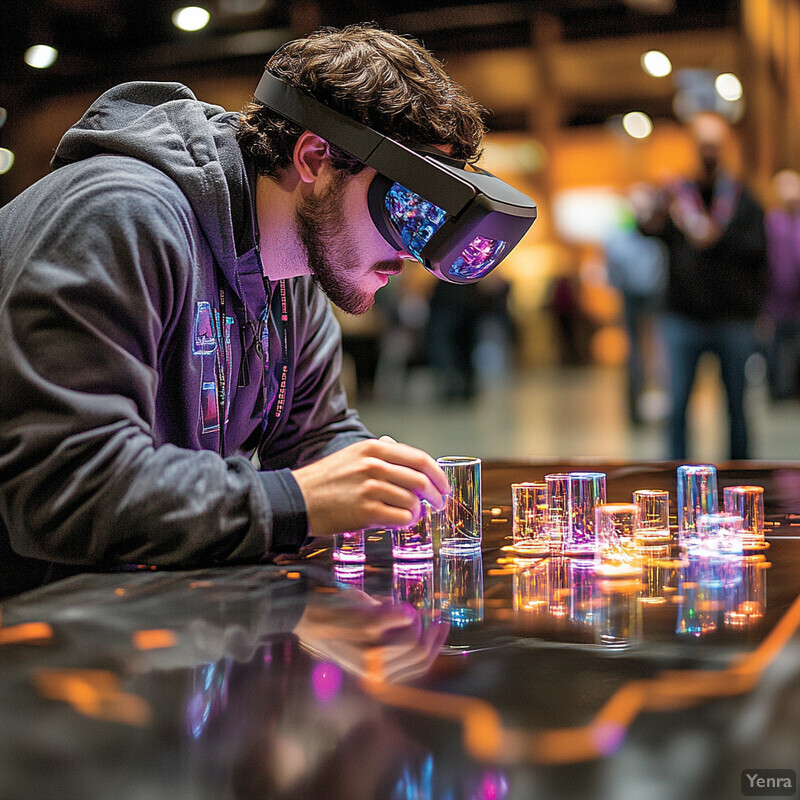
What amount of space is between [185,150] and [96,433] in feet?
1.62

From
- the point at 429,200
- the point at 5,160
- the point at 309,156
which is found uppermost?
the point at 5,160

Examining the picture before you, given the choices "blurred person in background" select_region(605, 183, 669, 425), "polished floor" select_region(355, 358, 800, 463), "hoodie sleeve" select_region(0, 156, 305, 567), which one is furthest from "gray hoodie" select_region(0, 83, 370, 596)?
"blurred person in background" select_region(605, 183, 669, 425)

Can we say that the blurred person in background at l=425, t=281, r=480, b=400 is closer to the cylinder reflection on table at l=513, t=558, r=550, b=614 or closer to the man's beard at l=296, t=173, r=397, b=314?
the man's beard at l=296, t=173, r=397, b=314

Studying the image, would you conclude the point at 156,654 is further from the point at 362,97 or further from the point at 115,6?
the point at 115,6

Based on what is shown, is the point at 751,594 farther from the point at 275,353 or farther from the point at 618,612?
the point at 275,353

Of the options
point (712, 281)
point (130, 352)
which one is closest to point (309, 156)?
point (130, 352)

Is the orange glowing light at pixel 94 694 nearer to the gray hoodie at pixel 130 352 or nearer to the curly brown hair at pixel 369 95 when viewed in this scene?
the gray hoodie at pixel 130 352

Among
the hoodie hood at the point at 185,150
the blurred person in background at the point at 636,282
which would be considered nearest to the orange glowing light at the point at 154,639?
the hoodie hood at the point at 185,150

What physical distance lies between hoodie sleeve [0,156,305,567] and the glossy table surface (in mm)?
46

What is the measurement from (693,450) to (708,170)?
1502 mm

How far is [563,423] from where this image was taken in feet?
21.5

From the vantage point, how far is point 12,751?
24.0 inches

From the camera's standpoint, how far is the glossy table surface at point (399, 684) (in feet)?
1.88

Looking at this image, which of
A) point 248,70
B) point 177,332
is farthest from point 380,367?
point 177,332
